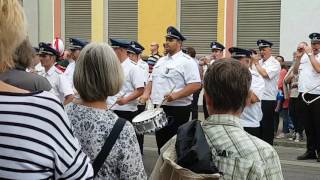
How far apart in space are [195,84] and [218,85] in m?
4.57

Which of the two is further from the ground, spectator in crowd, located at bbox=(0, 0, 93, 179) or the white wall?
the white wall

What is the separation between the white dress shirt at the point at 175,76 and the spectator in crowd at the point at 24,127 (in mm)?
5365

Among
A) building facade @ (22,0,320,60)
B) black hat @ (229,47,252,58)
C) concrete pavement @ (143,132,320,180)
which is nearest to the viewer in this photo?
black hat @ (229,47,252,58)

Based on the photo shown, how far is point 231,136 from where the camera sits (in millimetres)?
2533

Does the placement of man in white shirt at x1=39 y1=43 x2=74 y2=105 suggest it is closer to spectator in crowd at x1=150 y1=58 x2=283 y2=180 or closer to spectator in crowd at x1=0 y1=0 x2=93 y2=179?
spectator in crowd at x1=150 y1=58 x2=283 y2=180

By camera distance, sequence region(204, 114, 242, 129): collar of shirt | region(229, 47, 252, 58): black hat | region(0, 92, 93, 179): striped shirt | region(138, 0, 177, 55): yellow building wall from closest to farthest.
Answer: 1. region(0, 92, 93, 179): striped shirt
2. region(204, 114, 242, 129): collar of shirt
3. region(229, 47, 252, 58): black hat
4. region(138, 0, 177, 55): yellow building wall

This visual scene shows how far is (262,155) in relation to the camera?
97.3 inches

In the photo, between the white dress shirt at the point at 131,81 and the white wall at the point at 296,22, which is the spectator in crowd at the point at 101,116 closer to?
the white dress shirt at the point at 131,81

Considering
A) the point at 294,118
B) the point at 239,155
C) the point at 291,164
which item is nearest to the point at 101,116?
the point at 239,155

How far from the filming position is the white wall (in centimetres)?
1438

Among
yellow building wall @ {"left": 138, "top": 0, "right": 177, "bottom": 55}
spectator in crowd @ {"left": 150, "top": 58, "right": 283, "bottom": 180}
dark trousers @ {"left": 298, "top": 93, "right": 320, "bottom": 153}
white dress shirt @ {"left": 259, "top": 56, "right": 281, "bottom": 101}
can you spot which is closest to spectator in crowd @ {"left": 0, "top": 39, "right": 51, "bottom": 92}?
spectator in crowd @ {"left": 150, "top": 58, "right": 283, "bottom": 180}

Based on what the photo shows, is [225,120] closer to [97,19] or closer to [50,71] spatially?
[50,71]

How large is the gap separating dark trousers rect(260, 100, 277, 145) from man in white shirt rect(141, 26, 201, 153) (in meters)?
1.59

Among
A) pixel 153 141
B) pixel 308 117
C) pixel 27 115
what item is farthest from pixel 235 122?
pixel 153 141
